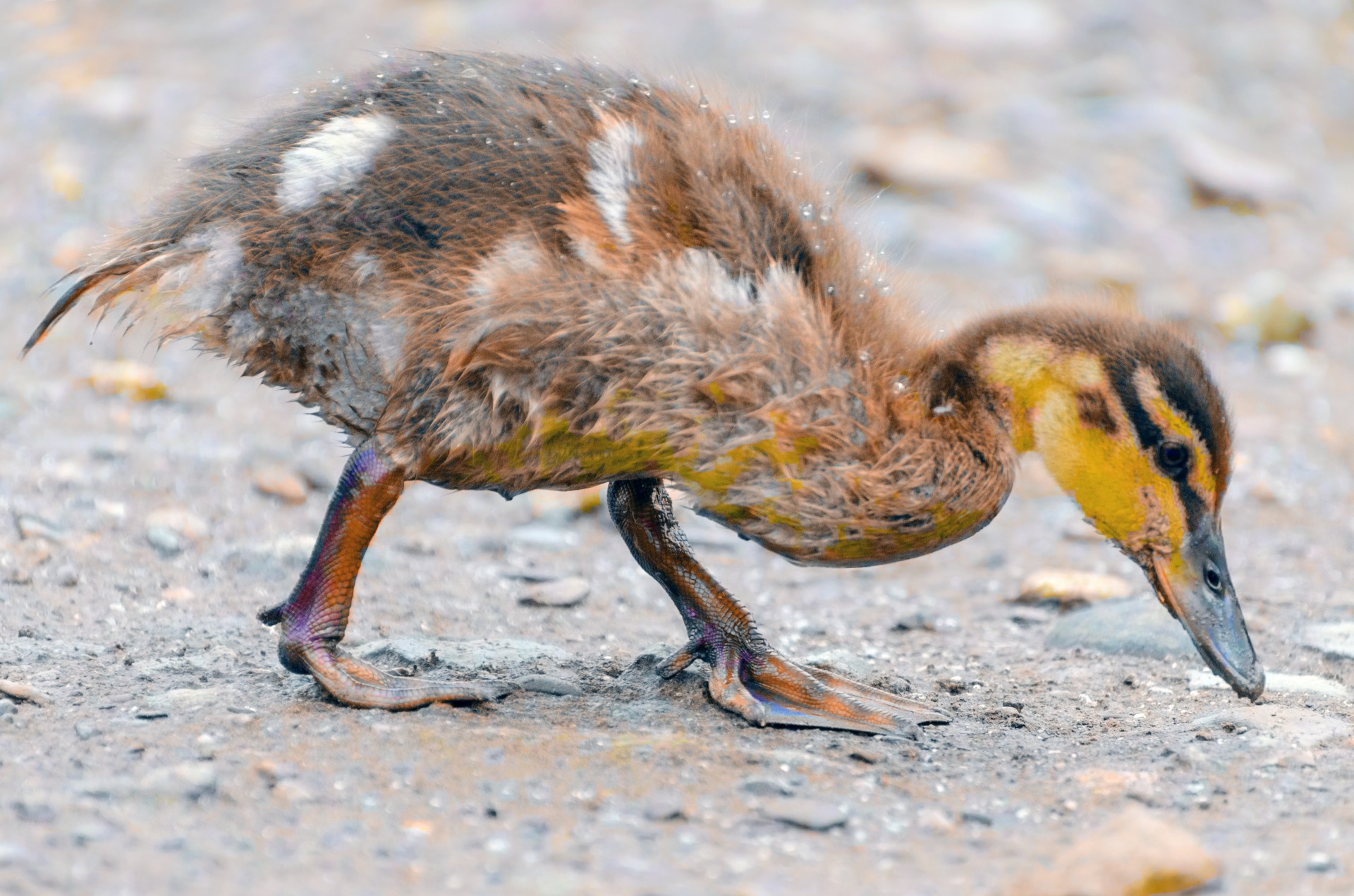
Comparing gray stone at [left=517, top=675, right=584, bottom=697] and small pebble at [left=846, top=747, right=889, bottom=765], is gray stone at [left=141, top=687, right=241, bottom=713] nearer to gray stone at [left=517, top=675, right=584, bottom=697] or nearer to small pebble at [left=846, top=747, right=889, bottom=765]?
gray stone at [left=517, top=675, right=584, bottom=697]

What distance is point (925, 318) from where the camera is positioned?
4059 millimetres

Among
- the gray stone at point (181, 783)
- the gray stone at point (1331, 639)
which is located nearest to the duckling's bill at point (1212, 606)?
the gray stone at point (1331, 639)

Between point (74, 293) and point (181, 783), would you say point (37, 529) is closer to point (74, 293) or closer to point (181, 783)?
point (74, 293)

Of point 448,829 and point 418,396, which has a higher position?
point 418,396

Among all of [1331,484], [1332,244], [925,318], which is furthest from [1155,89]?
[925,318]

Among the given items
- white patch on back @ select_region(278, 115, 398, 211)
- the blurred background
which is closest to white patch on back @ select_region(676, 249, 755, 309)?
white patch on back @ select_region(278, 115, 398, 211)

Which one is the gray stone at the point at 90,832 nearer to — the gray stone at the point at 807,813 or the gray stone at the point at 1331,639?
the gray stone at the point at 807,813

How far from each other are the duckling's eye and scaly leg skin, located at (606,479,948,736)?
90 cm

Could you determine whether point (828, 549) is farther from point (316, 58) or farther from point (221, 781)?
point (316, 58)

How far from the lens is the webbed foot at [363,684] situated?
3.77 metres

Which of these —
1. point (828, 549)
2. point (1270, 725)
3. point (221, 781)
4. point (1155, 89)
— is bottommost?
point (221, 781)

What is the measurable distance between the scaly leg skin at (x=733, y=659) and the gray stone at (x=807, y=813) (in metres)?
0.61

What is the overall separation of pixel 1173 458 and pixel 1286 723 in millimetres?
865

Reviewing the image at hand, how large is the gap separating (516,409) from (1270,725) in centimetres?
211
